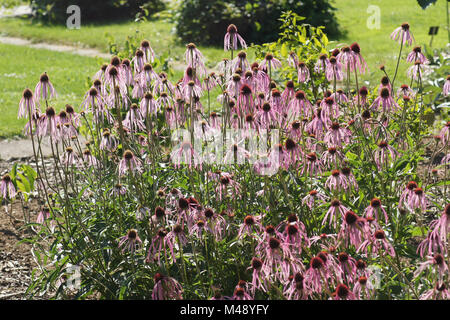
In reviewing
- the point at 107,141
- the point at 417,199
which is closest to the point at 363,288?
the point at 417,199

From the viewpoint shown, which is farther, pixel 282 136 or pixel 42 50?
pixel 42 50

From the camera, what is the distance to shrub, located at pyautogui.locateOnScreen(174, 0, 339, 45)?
9.20 m

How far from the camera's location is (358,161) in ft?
9.56

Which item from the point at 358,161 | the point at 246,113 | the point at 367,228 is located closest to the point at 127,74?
the point at 246,113

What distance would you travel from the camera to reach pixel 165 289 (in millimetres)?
2219

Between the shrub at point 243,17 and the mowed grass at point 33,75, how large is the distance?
5.58 ft

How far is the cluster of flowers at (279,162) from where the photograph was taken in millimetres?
2133

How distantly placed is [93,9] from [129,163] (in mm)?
10171

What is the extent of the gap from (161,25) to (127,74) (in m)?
8.28

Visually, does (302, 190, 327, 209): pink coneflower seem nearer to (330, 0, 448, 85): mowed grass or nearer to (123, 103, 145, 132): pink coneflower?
(123, 103, 145, 132): pink coneflower

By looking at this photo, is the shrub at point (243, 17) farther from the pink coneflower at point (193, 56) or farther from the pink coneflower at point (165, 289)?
the pink coneflower at point (165, 289)

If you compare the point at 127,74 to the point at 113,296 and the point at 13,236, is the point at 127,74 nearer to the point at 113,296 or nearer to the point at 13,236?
the point at 113,296

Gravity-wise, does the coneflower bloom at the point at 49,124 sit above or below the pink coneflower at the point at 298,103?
below

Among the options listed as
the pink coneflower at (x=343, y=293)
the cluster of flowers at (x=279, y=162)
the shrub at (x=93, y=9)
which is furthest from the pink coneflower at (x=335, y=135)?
the shrub at (x=93, y=9)
